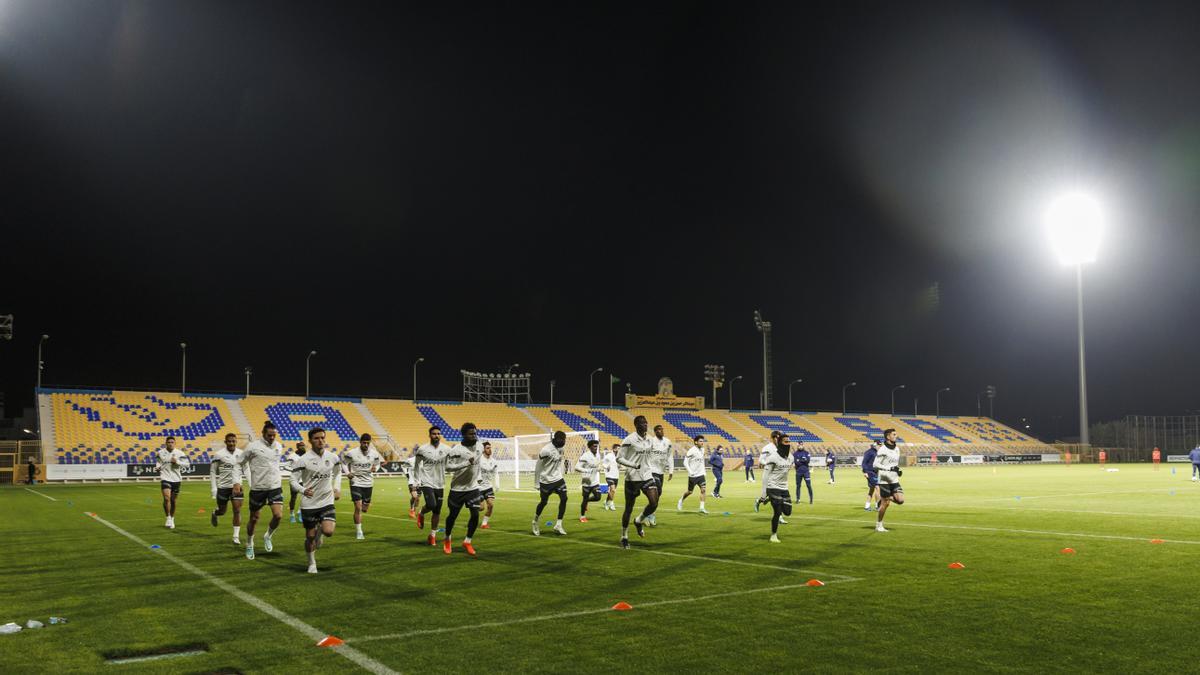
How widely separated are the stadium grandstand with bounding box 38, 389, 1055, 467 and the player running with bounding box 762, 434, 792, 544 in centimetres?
4112

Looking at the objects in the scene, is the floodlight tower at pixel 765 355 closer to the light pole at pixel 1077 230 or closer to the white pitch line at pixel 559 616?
the light pole at pixel 1077 230

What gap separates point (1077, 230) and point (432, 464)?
6073 cm

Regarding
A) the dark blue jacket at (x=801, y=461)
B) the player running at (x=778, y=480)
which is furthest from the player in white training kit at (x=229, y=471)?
the dark blue jacket at (x=801, y=461)

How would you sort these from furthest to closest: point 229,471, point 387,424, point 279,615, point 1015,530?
point 387,424 < point 1015,530 < point 229,471 < point 279,615

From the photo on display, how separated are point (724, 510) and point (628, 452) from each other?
9375mm

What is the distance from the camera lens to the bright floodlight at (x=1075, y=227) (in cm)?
6056

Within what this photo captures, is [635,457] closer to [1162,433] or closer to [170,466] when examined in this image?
[170,466]

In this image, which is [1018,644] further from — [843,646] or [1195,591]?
[1195,591]

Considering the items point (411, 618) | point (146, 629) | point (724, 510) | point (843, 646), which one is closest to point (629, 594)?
point (411, 618)

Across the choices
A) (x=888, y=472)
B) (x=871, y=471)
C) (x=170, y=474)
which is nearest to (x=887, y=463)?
(x=888, y=472)

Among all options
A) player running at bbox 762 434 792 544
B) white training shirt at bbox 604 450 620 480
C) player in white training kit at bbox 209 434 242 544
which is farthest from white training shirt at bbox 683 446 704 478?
player in white training kit at bbox 209 434 242 544

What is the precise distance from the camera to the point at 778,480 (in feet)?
56.3

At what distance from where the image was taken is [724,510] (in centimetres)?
2511

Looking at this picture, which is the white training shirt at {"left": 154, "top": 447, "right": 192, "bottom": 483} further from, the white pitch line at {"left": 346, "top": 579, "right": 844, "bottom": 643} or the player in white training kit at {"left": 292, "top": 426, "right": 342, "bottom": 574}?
the white pitch line at {"left": 346, "top": 579, "right": 844, "bottom": 643}
